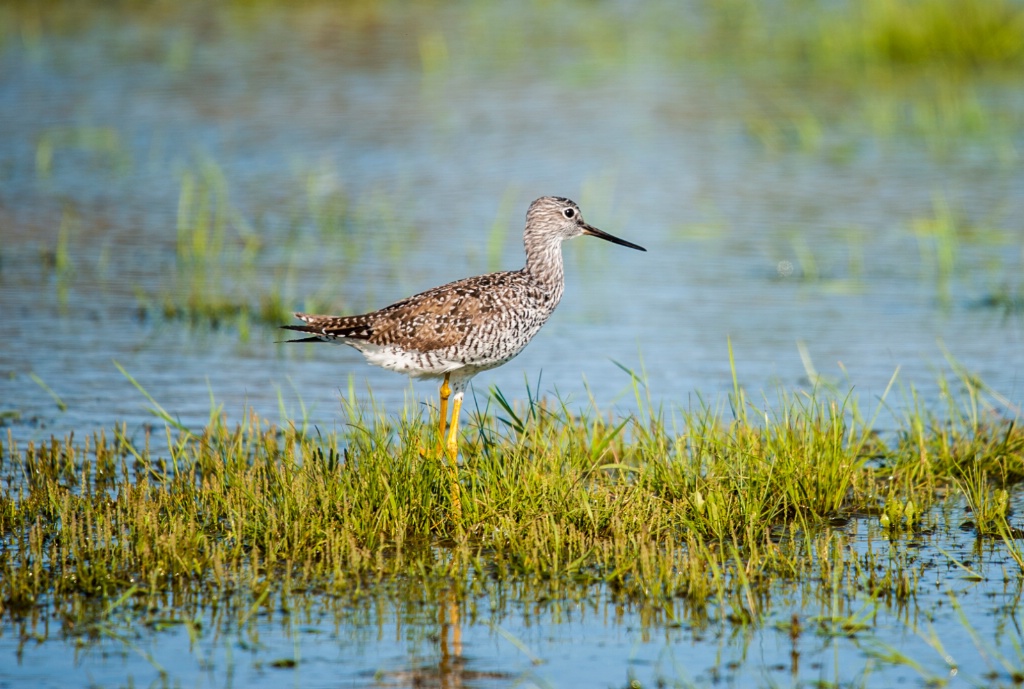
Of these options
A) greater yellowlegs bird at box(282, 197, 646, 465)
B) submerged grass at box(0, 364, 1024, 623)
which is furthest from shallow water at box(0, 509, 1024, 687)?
greater yellowlegs bird at box(282, 197, 646, 465)

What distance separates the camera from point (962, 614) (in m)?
5.80

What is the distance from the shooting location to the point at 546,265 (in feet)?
26.6

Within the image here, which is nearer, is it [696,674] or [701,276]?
[696,674]

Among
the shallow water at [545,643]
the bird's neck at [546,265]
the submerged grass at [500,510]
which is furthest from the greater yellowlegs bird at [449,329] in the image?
the shallow water at [545,643]

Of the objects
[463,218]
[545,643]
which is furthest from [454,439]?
[463,218]

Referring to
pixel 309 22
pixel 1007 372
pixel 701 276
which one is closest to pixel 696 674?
pixel 1007 372

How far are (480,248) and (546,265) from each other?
5.19 meters

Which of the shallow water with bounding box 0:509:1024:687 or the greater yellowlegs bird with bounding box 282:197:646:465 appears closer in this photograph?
the shallow water with bounding box 0:509:1024:687

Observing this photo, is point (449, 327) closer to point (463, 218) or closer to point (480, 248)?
point (480, 248)

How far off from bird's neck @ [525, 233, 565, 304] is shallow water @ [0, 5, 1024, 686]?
91 cm

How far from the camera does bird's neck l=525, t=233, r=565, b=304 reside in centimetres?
806

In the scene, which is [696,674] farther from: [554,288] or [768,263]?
[768,263]

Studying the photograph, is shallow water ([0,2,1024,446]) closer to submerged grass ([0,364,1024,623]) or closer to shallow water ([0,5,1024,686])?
shallow water ([0,5,1024,686])

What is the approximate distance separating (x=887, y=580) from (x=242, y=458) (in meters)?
3.35
